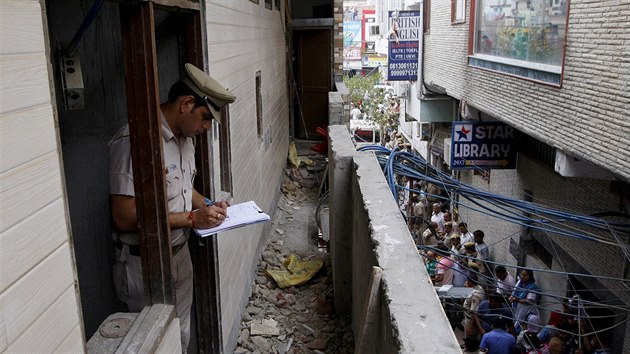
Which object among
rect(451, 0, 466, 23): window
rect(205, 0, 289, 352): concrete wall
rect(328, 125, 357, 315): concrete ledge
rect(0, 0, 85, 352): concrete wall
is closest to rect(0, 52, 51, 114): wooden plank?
rect(0, 0, 85, 352): concrete wall

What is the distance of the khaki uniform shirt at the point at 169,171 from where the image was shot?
3.07m

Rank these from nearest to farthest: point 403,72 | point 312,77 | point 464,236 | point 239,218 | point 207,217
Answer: point 207,217, point 239,218, point 464,236, point 312,77, point 403,72

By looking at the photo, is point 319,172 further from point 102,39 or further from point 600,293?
point 102,39

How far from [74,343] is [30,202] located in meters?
0.59

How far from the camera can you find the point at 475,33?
43.0 ft

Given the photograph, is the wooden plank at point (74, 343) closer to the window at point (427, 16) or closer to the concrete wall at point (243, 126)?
the concrete wall at point (243, 126)

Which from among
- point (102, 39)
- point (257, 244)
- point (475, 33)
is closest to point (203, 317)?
point (102, 39)

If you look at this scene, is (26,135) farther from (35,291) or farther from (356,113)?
(356,113)

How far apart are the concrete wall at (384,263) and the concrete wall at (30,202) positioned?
149 centimetres

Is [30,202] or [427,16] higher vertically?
[427,16]

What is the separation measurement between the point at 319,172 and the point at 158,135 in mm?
9878

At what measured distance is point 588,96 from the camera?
753cm

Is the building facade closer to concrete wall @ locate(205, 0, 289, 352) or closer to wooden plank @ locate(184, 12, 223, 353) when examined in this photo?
concrete wall @ locate(205, 0, 289, 352)

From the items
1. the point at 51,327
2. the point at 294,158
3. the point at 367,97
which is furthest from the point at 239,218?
the point at 367,97
